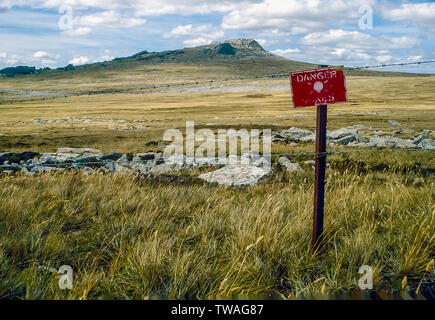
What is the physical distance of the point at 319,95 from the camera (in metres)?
3.75

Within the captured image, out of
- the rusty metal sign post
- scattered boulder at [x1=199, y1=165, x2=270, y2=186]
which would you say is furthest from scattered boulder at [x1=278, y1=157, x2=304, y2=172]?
the rusty metal sign post

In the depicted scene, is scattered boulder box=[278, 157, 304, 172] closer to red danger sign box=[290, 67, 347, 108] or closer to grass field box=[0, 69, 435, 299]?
grass field box=[0, 69, 435, 299]

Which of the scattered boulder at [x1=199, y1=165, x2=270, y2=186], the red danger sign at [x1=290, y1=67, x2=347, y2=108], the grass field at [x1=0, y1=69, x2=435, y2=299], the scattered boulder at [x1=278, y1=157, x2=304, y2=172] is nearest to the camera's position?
the grass field at [x1=0, y1=69, x2=435, y2=299]

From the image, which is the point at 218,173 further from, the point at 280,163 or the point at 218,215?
the point at 218,215

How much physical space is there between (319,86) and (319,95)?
95 mm

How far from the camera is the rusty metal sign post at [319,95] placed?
12.1ft

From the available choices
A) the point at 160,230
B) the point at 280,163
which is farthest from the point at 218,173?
the point at 160,230

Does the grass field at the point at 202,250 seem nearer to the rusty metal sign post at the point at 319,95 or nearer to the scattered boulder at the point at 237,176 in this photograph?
the rusty metal sign post at the point at 319,95

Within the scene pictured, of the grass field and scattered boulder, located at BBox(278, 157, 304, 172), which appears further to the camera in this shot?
scattered boulder, located at BBox(278, 157, 304, 172)

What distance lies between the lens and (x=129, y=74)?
7101 inches

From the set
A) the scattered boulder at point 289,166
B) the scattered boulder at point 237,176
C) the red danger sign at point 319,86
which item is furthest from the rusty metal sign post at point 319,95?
the scattered boulder at point 289,166

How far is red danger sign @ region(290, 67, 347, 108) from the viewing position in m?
3.68

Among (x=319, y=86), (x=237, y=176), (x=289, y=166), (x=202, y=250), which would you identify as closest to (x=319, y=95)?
(x=319, y=86)
